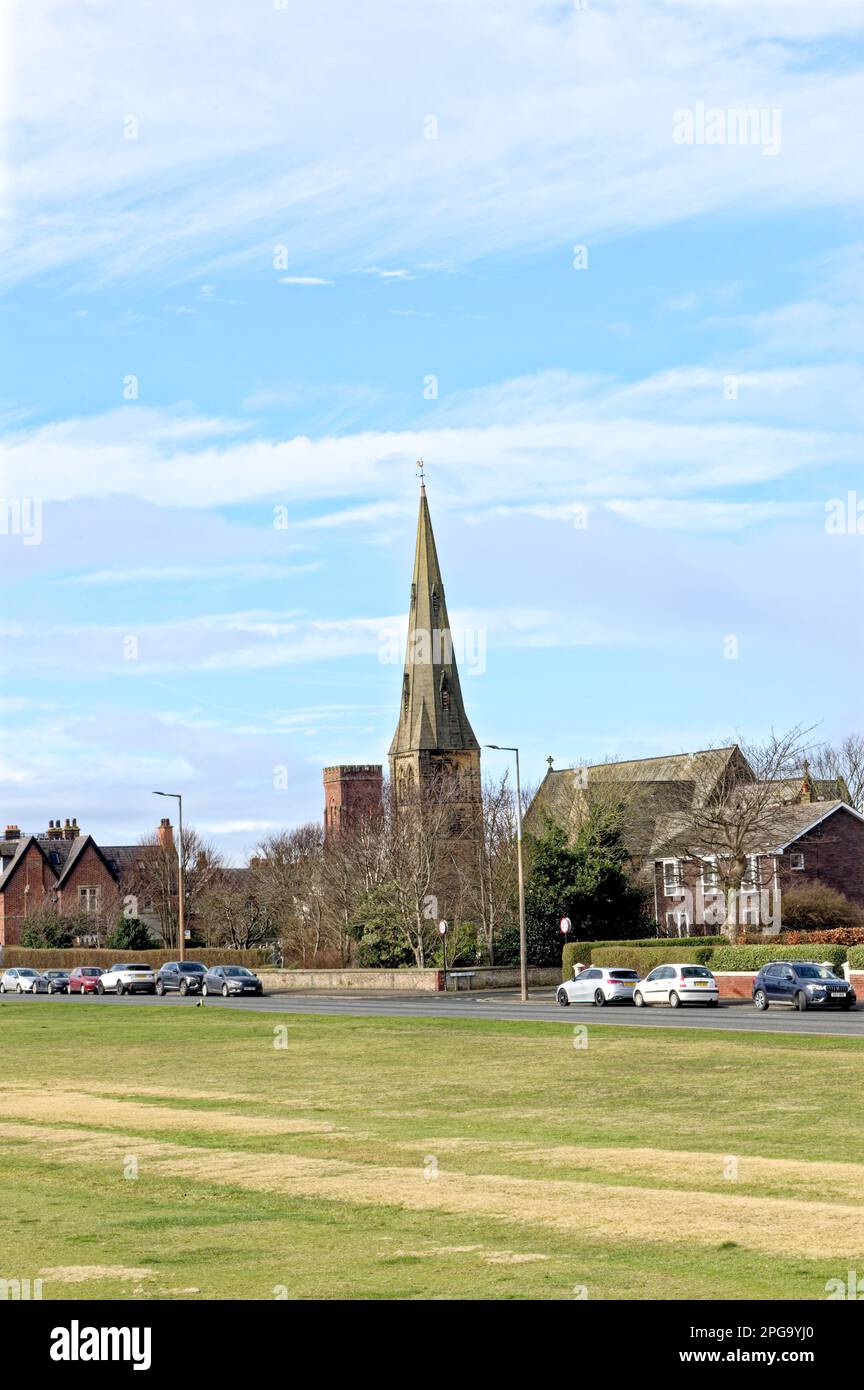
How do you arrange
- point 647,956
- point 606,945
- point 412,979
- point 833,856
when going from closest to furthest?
1. point 647,956
2. point 606,945
3. point 412,979
4. point 833,856

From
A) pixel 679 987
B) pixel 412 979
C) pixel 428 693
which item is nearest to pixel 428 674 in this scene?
pixel 428 693

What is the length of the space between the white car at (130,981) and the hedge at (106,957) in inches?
423

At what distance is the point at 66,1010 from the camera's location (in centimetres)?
6088

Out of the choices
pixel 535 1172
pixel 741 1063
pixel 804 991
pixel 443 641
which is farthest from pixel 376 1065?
pixel 443 641

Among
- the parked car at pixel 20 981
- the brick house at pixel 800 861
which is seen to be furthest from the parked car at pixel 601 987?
the parked car at pixel 20 981

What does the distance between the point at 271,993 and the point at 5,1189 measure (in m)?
56.6

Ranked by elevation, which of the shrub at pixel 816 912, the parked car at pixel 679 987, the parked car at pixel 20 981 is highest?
the shrub at pixel 816 912

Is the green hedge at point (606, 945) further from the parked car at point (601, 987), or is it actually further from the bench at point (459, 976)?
the parked car at point (601, 987)

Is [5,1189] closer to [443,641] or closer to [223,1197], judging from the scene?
[223,1197]

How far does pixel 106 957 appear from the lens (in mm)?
102000

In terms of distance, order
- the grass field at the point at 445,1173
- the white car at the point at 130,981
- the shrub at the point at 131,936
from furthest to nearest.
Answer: the shrub at the point at 131,936
the white car at the point at 130,981
the grass field at the point at 445,1173

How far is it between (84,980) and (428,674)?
7390 centimetres

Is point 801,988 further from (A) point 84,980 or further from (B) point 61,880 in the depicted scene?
(B) point 61,880

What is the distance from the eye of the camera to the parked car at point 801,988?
156 ft
